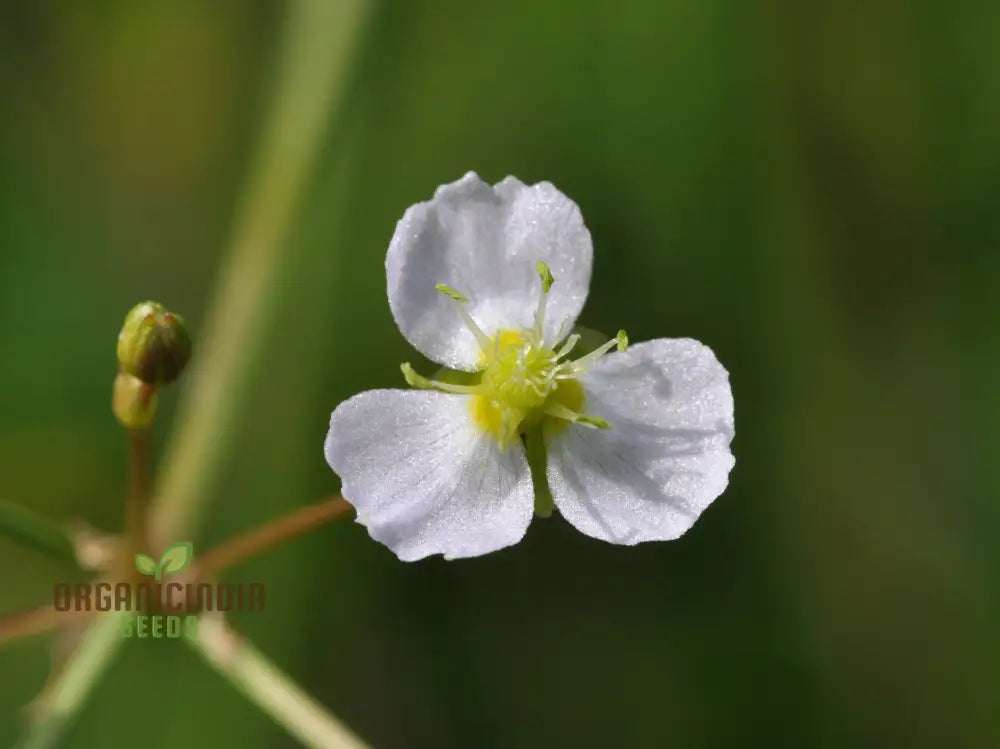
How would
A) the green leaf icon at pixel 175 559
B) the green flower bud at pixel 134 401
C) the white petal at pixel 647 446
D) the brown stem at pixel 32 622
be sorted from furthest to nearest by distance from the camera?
1. the green leaf icon at pixel 175 559
2. the brown stem at pixel 32 622
3. the green flower bud at pixel 134 401
4. the white petal at pixel 647 446

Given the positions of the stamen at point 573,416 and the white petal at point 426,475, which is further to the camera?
the stamen at point 573,416

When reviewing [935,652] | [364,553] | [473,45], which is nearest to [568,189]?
[473,45]

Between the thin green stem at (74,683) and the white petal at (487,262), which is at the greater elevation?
the white petal at (487,262)

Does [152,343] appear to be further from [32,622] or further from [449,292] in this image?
[32,622]

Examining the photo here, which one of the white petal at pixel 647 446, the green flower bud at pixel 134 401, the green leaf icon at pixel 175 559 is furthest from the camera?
the green leaf icon at pixel 175 559

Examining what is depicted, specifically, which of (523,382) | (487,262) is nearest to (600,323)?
(487,262)

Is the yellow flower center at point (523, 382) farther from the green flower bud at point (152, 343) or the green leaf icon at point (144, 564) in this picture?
the green leaf icon at point (144, 564)

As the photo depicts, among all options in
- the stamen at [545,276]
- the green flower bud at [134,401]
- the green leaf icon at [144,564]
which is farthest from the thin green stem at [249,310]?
the stamen at [545,276]
